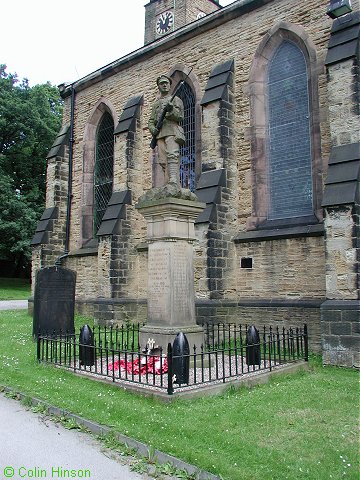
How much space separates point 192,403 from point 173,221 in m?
3.57

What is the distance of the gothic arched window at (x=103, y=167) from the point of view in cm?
1977

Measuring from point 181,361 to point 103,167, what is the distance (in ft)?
47.1

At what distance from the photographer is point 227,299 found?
1312cm

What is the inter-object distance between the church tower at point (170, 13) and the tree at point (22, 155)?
10.5m

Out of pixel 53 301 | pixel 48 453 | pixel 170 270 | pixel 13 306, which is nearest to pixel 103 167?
pixel 53 301

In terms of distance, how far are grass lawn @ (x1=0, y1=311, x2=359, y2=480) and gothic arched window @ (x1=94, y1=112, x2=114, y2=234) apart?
1164 centimetres

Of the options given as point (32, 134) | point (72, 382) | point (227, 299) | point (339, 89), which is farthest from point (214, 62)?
point (32, 134)

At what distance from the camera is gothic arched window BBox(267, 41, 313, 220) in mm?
13164

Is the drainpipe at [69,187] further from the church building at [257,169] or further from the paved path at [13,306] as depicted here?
the paved path at [13,306]

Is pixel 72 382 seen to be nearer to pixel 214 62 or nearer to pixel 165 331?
pixel 165 331

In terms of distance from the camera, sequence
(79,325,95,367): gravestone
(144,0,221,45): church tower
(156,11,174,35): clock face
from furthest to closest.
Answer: (156,11,174,35): clock face < (144,0,221,45): church tower < (79,325,95,367): gravestone

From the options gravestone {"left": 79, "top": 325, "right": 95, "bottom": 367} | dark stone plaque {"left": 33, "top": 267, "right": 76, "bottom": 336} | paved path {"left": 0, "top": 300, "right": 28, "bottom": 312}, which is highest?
dark stone plaque {"left": 33, "top": 267, "right": 76, "bottom": 336}

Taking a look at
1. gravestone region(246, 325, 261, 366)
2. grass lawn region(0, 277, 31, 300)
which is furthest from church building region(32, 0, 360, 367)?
grass lawn region(0, 277, 31, 300)

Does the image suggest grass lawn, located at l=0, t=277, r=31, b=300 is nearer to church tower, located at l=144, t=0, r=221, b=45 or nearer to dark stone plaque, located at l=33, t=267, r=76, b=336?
church tower, located at l=144, t=0, r=221, b=45
